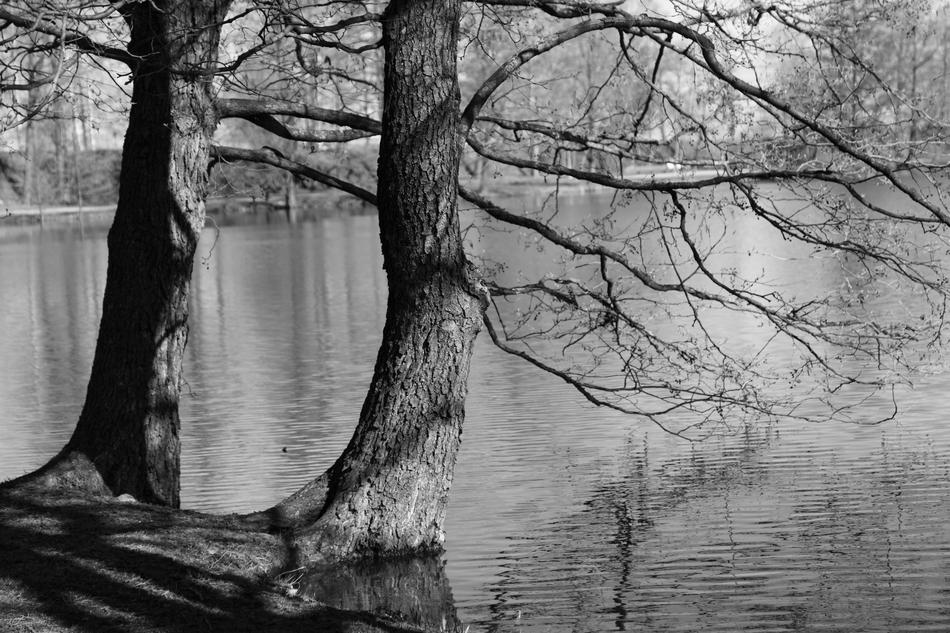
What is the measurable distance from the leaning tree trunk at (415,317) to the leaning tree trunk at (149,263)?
179cm

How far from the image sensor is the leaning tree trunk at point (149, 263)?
8.89 metres

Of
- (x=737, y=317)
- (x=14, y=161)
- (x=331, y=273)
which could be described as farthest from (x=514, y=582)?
(x=14, y=161)

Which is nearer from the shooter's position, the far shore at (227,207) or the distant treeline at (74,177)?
the far shore at (227,207)

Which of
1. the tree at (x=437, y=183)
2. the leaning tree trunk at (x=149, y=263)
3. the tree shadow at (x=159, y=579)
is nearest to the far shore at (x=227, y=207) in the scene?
the tree at (x=437, y=183)

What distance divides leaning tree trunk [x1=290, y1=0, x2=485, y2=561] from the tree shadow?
1.23 ft

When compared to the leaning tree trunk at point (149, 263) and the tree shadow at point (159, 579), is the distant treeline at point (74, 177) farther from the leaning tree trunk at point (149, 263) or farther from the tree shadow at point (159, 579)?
the tree shadow at point (159, 579)

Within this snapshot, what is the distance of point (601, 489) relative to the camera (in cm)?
1096

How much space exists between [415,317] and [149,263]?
7.55 feet

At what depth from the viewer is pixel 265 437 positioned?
546 inches

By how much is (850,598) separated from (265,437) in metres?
7.79

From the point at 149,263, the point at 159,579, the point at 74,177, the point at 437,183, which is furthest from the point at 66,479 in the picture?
the point at 74,177

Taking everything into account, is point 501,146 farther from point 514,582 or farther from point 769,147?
point 514,582

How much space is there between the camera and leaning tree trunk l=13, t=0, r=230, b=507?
8891 mm

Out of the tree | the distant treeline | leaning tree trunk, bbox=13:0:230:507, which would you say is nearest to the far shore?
the distant treeline
